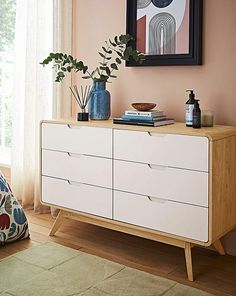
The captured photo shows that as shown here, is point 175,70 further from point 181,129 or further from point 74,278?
point 74,278

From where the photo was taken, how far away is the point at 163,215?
255 cm

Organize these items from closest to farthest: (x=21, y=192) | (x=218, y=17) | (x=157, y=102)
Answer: (x=218, y=17) → (x=157, y=102) → (x=21, y=192)

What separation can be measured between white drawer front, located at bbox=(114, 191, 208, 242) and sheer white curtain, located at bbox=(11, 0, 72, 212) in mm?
1115

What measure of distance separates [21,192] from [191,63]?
1.85 metres

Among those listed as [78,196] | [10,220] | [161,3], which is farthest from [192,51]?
[10,220]

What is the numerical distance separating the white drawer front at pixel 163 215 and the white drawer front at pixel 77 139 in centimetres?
29

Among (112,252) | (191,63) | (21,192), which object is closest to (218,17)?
(191,63)

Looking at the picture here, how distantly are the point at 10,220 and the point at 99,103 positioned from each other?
0.96m

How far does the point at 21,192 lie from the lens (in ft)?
12.6

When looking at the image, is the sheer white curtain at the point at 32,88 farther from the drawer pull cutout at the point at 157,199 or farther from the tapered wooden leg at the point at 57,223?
the drawer pull cutout at the point at 157,199

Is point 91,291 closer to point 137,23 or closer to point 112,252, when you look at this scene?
point 112,252

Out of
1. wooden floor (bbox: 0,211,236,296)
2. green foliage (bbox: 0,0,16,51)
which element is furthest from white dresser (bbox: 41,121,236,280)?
green foliage (bbox: 0,0,16,51)

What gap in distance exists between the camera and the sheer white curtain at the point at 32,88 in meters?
3.55

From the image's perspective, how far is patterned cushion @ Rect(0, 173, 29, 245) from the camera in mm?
2934
